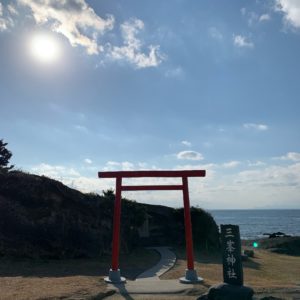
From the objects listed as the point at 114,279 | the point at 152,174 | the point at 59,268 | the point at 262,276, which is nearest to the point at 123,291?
the point at 114,279

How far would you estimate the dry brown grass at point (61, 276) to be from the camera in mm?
10600

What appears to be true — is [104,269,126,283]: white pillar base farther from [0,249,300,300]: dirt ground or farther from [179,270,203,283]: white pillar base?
[179,270,203,283]: white pillar base

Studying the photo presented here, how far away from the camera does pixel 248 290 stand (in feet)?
32.3

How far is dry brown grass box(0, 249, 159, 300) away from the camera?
1060 centimetres

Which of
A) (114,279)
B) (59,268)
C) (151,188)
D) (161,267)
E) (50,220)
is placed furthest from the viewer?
(50,220)

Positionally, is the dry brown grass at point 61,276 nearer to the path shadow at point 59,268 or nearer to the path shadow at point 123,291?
the path shadow at point 59,268

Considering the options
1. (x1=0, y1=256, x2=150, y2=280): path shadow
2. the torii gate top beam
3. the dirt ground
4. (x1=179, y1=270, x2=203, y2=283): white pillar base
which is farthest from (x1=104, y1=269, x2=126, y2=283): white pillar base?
the torii gate top beam

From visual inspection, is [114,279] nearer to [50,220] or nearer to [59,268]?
[59,268]

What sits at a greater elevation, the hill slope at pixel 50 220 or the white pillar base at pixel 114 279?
the hill slope at pixel 50 220

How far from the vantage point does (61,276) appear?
1479cm

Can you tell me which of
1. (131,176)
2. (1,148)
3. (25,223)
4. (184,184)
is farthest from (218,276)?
(1,148)

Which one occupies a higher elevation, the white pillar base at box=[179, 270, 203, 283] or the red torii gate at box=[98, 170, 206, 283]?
the red torii gate at box=[98, 170, 206, 283]

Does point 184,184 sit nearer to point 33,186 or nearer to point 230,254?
point 230,254

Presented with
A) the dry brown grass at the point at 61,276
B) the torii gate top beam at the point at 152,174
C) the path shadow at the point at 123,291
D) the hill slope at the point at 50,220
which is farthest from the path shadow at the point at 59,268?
the torii gate top beam at the point at 152,174
